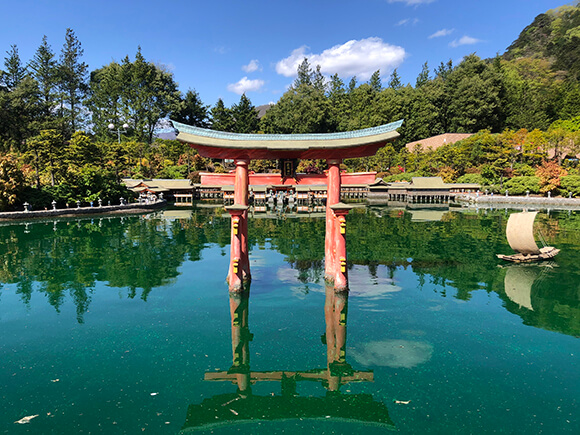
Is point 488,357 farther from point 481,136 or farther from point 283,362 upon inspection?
point 481,136

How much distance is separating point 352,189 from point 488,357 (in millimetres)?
57550

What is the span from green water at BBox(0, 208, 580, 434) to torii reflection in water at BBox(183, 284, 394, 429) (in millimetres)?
38

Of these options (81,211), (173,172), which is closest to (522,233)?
(81,211)

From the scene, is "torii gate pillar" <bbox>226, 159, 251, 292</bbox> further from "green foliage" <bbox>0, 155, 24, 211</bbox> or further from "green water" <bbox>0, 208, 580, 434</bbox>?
"green foliage" <bbox>0, 155, 24, 211</bbox>

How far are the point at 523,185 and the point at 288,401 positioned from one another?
2139 inches

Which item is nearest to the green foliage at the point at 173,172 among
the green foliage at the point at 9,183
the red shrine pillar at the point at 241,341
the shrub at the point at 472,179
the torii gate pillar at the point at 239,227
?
the green foliage at the point at 9,183

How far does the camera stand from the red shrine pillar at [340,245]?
12.3 m

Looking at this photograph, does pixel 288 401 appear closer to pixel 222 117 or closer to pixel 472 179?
pixel 472 179

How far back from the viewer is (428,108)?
256 feet

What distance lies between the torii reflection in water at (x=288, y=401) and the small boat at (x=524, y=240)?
47.2ft

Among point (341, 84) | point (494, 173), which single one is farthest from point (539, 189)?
point (341, 84)

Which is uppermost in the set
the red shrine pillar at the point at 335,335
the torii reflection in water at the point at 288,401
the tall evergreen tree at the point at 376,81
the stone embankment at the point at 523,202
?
the tall evergreen tree at the point at 376,81

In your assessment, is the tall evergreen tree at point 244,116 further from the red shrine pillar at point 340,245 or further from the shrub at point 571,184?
the red shrine pillar at point 340,245

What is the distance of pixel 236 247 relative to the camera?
12477 millimetres
